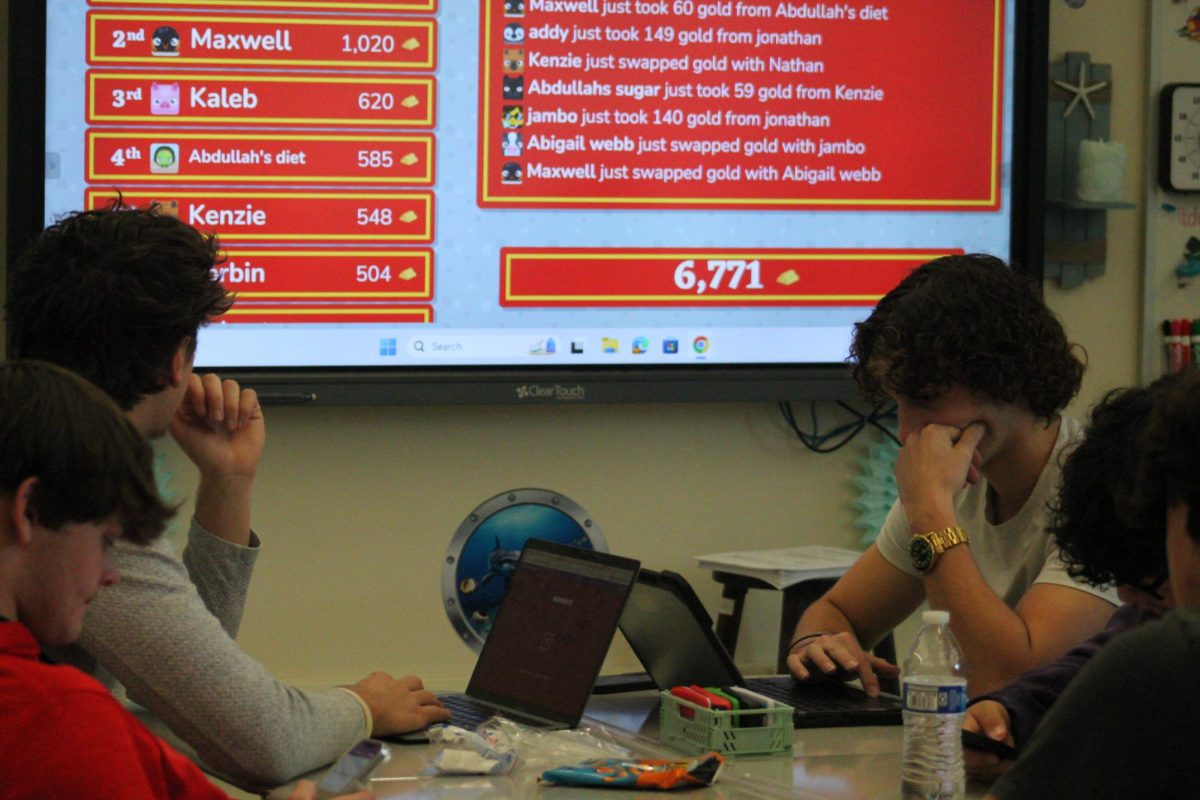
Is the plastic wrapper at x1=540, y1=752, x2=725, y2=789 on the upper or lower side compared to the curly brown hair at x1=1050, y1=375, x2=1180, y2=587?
lower

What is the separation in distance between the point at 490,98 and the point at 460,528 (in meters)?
0.88

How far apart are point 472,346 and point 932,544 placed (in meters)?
1.26

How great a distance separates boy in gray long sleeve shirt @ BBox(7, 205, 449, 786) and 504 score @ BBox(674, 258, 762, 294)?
1.42 m

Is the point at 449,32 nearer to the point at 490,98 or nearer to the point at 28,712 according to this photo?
the point at 490,98

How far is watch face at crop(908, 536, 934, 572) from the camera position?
193 centimetres

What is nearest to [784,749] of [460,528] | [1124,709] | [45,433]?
[1124,709]

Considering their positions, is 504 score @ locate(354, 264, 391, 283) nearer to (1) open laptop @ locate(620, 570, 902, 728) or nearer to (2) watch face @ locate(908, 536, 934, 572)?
(1) open laptop @ locate(620, 570, 902, 728)

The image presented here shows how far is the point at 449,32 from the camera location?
9.53ft

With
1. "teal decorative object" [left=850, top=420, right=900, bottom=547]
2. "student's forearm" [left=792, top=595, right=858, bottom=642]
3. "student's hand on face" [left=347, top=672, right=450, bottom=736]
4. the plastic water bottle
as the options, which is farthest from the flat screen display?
the plastic water bottle

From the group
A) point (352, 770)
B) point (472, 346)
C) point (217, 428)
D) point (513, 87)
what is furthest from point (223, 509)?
point (513, 87)

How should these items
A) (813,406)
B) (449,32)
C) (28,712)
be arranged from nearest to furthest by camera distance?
(28,712) → (449,32) → (813,406)

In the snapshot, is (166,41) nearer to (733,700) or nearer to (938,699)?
(733,700)

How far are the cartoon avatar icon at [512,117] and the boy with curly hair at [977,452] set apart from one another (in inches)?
43.6

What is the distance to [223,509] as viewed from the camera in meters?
1.86
